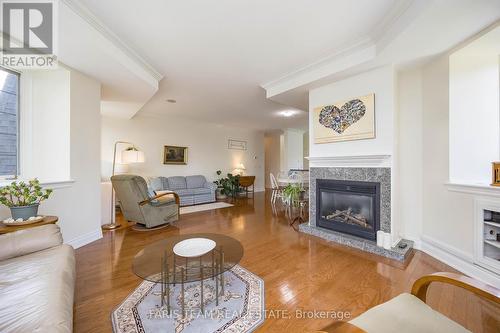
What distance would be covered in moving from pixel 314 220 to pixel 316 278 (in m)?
1.40

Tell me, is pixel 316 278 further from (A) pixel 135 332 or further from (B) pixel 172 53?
(B) pixel 172 53

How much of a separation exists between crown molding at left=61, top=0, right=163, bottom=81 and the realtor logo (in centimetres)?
15

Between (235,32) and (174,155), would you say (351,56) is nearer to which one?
(235,32)

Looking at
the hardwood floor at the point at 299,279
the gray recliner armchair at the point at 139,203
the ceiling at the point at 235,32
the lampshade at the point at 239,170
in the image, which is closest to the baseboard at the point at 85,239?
the hardwood floor at the point at 299,279

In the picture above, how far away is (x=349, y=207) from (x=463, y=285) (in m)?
2.05

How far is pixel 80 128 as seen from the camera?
2.76 meters

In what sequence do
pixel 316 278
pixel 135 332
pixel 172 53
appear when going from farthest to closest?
pixel 172 53 < pixel 316 278 < pixel 135 332

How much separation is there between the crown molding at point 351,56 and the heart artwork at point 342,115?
0.49 metres

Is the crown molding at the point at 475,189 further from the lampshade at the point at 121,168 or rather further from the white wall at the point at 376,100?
the lampshade at the point at 121,168

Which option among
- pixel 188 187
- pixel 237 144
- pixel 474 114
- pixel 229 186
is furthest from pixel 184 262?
pixel 237 144

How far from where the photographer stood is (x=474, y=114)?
2.20m

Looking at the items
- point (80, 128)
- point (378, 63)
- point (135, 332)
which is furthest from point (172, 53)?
point (135, 332)

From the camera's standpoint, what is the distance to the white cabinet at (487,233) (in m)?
1.87

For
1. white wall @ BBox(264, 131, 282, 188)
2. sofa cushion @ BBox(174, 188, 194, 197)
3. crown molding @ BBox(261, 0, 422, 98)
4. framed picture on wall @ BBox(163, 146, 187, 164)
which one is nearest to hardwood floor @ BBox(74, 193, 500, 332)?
sofa cushion @ BBox(174, 188, 194, 197)
